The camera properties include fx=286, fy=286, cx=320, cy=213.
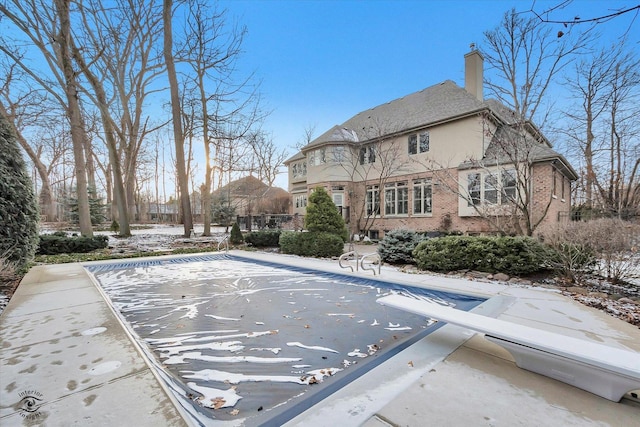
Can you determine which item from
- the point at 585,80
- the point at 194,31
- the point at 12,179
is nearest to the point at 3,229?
the point at 12,179

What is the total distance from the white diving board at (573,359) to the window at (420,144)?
511 inches

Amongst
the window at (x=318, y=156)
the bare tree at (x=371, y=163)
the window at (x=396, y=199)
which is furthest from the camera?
the window at (x=318, y=156)

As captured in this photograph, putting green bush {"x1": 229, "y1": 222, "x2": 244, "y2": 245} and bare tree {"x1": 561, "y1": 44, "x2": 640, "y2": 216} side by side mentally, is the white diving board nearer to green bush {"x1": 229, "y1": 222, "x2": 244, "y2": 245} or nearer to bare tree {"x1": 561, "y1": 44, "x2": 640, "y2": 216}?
green bush {"x1": 229, "y1": 222, "x2": 244, "y2": 245}

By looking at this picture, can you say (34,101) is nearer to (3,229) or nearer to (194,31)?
(194,31)

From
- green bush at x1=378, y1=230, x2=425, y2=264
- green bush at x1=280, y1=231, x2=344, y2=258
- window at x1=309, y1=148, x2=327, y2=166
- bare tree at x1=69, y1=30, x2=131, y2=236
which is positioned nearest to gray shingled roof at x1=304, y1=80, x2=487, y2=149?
window at x1=309, y1=148, x2=327, y2=166

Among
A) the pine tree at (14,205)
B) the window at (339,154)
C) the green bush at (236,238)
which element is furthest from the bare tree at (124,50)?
the window at (339,154)

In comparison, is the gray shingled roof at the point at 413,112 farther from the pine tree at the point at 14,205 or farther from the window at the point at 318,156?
the pine tree at the point at 14,205

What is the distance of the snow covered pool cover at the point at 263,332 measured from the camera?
219 cm

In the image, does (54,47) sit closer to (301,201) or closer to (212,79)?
(212,79)

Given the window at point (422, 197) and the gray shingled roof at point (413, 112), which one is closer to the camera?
the gray shingled roof at point (413, 112)

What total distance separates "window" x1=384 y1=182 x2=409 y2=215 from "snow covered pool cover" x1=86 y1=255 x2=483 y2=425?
32.1ft

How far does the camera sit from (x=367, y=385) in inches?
83.7

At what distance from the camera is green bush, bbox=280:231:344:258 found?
912 cm

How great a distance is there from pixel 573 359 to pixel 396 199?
13.9 meters
